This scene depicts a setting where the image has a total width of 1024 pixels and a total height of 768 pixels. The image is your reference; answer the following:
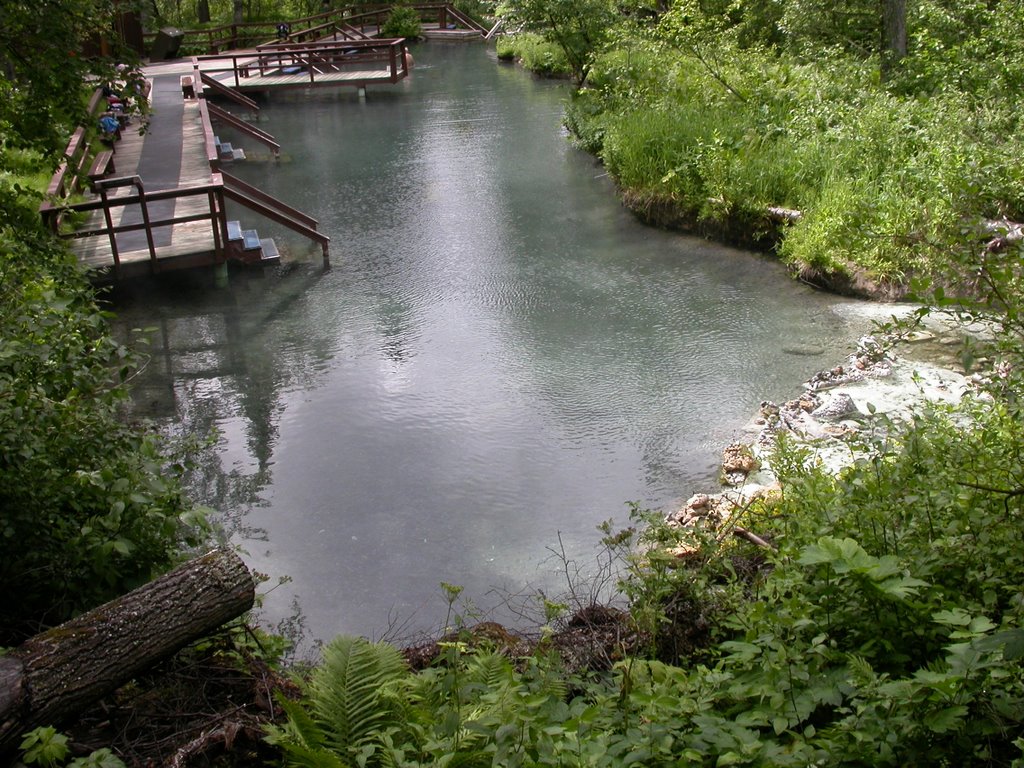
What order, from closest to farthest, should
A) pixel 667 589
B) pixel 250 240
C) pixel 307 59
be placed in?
pixel 667 589 < pixel 250 240 < pixel 307 59

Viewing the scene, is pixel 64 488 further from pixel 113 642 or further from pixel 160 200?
pixel 160 200

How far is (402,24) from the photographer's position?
116 feet

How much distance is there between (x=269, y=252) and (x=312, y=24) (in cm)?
3013

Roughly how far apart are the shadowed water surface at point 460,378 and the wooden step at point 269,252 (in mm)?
393

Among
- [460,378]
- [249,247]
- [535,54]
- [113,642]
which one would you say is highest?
[535,54]

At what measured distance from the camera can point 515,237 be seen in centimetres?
1366

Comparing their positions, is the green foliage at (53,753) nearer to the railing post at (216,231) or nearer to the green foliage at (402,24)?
the railing post at (216,231)

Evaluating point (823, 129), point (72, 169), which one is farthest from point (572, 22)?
point (72, 169)

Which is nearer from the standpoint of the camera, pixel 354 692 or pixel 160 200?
pixel 354 692

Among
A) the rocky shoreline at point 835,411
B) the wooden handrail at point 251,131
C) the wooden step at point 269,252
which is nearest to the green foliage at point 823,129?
the rocky shoreline at point 835,411

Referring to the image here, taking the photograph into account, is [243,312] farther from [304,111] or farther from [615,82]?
[304,111]

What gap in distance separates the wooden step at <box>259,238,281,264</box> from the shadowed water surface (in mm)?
393

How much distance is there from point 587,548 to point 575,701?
319 cm

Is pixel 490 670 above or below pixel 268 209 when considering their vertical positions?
below
